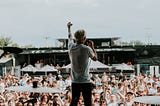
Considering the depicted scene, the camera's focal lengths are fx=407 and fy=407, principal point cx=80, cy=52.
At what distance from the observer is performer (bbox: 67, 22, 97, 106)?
16.7 ft

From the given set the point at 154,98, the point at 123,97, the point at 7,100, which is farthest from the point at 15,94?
the point at 154,98

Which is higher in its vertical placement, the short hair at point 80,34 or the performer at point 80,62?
the short hair at point 80,34

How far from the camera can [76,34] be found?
508 cm

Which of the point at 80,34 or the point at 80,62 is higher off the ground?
the point at 80,34

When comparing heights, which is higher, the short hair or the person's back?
the short hair

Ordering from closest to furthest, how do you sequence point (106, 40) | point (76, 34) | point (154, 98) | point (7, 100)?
point (76, 34) → point (154, 98) → point (7, 100) → point (106, 40)

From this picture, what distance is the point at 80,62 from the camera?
16.8 feet

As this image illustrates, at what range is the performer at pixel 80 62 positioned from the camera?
508 centimetres

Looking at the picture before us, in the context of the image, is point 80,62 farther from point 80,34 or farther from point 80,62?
point 80,34

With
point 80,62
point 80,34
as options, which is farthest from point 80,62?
point 80,34

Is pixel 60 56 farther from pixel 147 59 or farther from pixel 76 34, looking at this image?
pixel 76 34

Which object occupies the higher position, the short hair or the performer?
the short hair

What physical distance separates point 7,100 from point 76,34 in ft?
28.5

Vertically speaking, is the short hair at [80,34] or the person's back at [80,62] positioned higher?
the short hair at [80,34]
